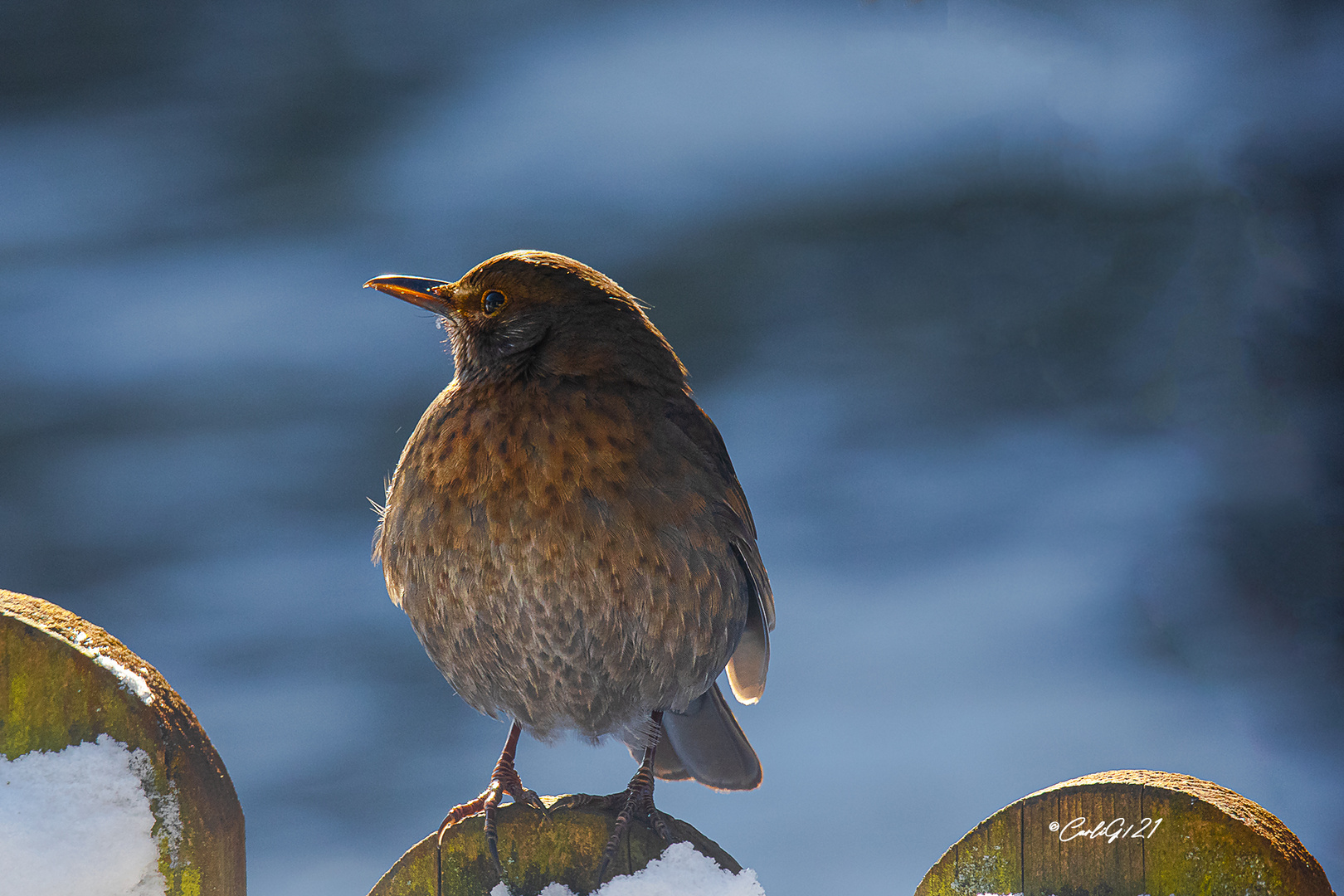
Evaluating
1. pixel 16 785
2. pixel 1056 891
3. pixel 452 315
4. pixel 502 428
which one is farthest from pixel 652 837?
pixel 452 315

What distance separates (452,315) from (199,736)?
3.87ft

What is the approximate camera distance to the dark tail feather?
2.96 m

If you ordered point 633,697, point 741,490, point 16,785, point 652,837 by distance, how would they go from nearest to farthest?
point 16,785 → point 652,837 → point 633,697 → point 741,490

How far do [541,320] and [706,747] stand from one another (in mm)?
1187

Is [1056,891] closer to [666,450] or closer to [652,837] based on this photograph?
[652,837]

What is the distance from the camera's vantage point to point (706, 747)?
2.97 m

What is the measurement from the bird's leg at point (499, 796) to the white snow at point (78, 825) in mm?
531

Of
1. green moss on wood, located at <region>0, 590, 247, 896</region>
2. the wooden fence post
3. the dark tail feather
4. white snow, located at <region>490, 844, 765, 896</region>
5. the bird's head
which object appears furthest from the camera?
the dark tail feather

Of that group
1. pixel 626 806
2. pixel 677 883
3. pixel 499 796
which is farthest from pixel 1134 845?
pixel 499 796

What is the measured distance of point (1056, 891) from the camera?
1.93m

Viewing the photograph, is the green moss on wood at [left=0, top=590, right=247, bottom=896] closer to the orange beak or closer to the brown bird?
the brown bird

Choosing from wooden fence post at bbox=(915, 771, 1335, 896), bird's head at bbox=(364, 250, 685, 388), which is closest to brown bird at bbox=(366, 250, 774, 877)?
bird's head at bbox=(364, 250, 685, 388)

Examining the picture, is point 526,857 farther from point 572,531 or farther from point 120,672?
point 120,672
